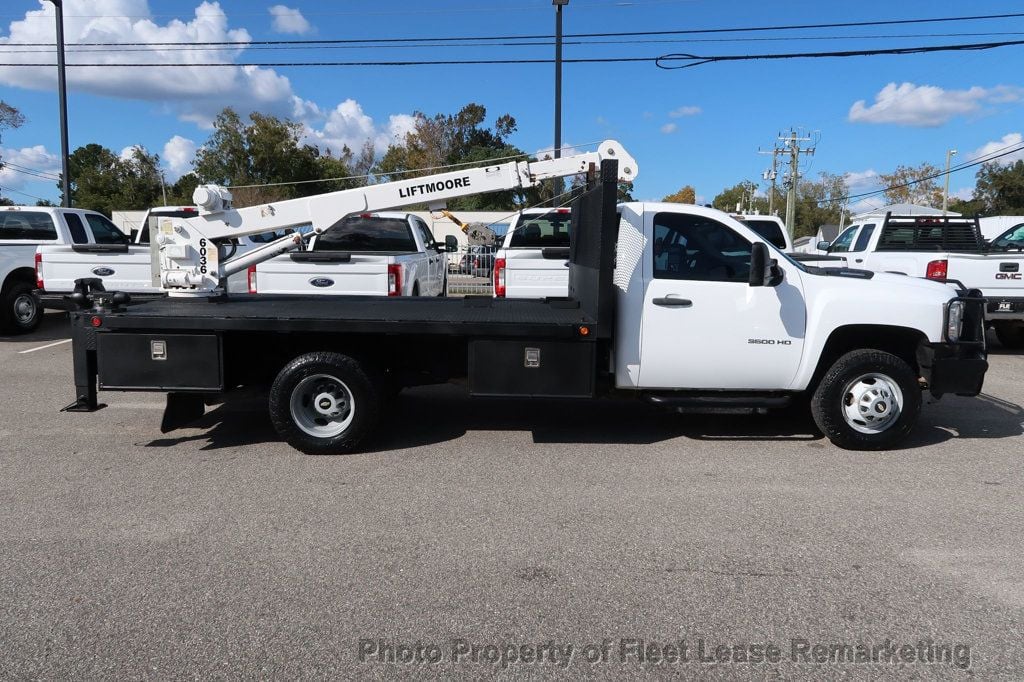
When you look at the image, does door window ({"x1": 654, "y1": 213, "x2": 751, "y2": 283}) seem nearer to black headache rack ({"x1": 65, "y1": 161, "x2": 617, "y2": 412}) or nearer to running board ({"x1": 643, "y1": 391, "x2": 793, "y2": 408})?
black headache rack ({"x1": 65, "y1": 161, "x2": 617, "y2": 412})

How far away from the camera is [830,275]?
6.46 m

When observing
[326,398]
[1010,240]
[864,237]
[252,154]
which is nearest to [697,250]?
[326,398]

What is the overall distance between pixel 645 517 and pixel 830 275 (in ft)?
9.56

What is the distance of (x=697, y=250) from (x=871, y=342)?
1.77 metres

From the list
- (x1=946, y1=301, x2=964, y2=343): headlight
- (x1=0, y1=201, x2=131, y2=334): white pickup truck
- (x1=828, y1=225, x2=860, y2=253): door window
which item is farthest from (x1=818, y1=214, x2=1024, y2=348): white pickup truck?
(x1=0, y1=201, x2=131, y2=334): white pickup truck

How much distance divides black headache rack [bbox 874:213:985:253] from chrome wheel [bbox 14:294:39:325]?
14.0 m

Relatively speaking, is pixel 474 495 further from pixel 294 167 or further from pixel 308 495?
pixel 294 167

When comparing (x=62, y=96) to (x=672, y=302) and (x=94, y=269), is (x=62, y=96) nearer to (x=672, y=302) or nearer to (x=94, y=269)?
(x=94, y=269)

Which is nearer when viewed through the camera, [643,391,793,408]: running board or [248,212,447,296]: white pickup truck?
[643,391,793,408]: running board

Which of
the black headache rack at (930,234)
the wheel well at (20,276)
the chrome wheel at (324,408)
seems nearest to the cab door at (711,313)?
the chrome wheel at (324,408)

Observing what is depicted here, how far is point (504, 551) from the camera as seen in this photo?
440 centimetres

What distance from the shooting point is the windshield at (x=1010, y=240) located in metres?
11.9

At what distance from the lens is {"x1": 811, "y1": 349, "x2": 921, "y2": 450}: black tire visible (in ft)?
20.5

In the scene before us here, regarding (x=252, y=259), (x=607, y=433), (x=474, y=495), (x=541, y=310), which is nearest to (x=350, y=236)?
(x=252, y=259)
